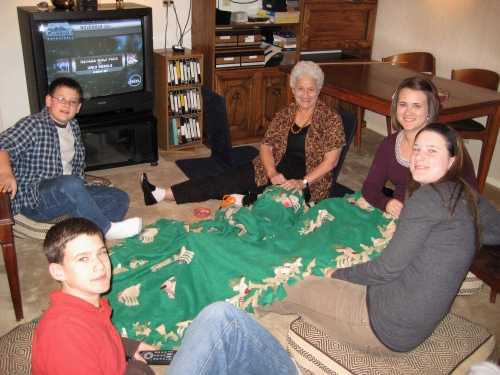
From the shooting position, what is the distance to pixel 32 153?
2.67 metres

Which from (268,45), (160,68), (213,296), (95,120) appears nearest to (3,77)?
(95,120)

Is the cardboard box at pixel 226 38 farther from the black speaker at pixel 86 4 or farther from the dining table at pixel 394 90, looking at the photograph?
the black speaker at pixel 86 4

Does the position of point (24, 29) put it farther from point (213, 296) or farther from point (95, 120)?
point (213, 296)

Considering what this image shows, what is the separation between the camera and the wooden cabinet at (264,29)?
430 centimetres

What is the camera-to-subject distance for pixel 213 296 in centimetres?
212

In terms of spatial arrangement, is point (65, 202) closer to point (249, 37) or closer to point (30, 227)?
point (30, 227)

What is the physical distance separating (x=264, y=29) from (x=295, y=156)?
198 cm

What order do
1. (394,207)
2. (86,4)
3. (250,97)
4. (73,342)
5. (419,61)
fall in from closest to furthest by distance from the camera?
(73,342) → (394,207) → (86,4) → (419,61) → (250,97)

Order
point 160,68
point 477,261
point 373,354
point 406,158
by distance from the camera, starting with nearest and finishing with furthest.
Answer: point 373,354
point 477,261
point 406,158
point 160,68

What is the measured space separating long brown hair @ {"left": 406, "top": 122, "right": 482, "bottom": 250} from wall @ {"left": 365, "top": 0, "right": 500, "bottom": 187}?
2516 millimetres

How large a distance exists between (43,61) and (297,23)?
222 centimetres

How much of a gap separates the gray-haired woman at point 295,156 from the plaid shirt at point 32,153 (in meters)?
0.72

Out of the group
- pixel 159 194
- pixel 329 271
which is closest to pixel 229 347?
pixel 329 271

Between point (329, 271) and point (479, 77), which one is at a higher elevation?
point (479, 77)
